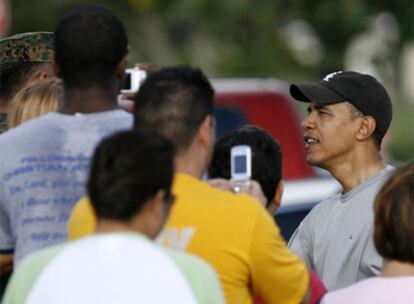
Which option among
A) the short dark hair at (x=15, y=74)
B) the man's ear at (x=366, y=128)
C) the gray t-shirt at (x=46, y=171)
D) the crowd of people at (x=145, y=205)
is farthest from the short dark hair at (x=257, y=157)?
the short dark hair at (x=15, y=74)

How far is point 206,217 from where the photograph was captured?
4312mm

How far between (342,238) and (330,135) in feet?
1.72

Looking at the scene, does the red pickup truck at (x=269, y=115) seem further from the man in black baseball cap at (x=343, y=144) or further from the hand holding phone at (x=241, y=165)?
the hand holding phone at (x=241, y=165)

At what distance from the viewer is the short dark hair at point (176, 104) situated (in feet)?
14.6

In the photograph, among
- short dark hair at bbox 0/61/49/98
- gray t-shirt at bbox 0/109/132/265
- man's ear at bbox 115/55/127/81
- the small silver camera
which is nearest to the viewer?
gray t-shirt at bbox 0/109/132/265

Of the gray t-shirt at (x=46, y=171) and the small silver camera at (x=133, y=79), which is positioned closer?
the gray t-shirt at (x=46, y=171)

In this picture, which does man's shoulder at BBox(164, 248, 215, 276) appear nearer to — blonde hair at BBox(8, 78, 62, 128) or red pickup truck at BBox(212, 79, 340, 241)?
blonde hair at BBox(8, 78, 62, 128)

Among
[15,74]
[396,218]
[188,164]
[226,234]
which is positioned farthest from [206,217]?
[15,74]

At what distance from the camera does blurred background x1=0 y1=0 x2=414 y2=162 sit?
18.5m

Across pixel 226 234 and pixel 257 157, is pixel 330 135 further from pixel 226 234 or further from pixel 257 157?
pixel 226 234

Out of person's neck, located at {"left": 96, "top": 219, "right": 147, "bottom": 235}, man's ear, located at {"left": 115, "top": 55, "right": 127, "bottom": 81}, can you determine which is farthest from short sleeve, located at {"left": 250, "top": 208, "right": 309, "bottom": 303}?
man's ear, located at {"left": 115, "top": 55, "right": 127, "bottom": 81}

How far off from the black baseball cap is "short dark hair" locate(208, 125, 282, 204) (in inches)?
29.6

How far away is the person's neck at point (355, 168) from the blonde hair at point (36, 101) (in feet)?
3.79

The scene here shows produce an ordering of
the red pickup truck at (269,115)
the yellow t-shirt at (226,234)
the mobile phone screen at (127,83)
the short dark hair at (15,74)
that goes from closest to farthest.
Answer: the yellow t-shirt at (226,234), the mobile phone screen at (127,83), the short dark hair at (15,74), the red pickup truck at (269,115)
